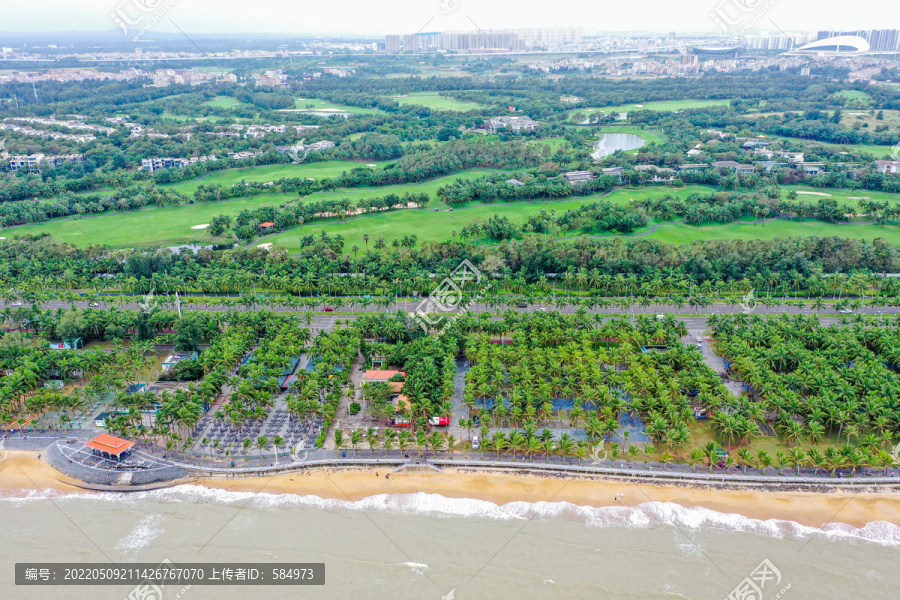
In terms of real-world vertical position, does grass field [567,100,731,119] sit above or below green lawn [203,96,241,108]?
below

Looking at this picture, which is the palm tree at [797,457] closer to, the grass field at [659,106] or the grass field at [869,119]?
the grass field at [869,119]

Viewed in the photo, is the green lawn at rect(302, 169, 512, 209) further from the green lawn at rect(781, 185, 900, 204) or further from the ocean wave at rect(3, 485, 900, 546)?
the ocean wave at rect(3, 485, 900, 546)

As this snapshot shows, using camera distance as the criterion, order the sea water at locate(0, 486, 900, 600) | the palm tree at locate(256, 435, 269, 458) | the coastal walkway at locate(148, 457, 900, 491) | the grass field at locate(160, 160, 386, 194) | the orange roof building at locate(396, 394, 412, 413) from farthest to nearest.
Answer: the grass field at locate(160, 160, 386, 194) < the orange roof building at locate(396, 394, 412, 413) < the palm tree at locate(256, 435, 269, 458) < the coastal walkway at locate(148, 457, 900, 491) < the sea water at locate(0, 486, 900, 600)

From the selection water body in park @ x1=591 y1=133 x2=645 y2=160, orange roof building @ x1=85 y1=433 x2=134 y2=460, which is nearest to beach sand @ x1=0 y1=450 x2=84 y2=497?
orange roof building @ x1=85 y1=433 x2=134 y2=460

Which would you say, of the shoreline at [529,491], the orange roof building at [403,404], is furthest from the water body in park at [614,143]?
the shoreline at [529,491]

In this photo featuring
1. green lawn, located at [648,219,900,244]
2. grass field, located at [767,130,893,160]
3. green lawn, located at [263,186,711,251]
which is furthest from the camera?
grass field, located at [767,130,893,160]

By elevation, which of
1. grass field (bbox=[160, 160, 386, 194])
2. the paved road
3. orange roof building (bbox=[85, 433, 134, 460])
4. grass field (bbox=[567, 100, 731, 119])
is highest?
grass field (bbox=[567, 100, 731, 119])
